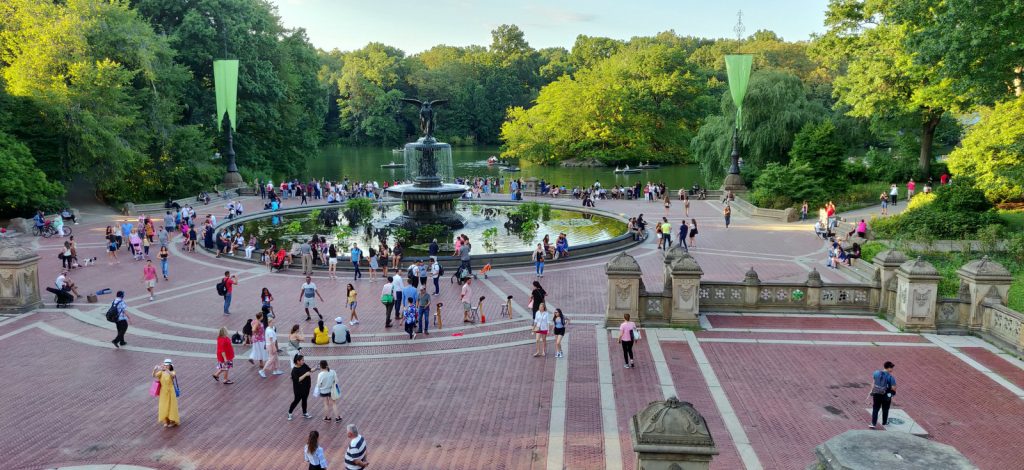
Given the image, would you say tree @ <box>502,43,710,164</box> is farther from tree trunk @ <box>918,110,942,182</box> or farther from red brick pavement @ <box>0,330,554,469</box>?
red brick pavement @ <box>0,330,554,469</box>

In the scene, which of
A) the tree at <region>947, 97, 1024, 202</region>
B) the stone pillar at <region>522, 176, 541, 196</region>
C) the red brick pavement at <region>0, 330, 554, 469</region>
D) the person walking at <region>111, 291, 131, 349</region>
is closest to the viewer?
the red brick pavement at <region>0, 330, 554, 469</region>

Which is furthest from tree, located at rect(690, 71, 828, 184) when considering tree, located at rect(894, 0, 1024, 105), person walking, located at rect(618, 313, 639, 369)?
person walking, located at rect(618, 313, 639, 369)

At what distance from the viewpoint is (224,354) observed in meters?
13.9

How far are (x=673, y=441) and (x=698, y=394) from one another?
697cm

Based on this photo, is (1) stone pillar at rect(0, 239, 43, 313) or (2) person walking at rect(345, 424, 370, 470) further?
(1) stone pillar at rect(0, 239, 43, 313)

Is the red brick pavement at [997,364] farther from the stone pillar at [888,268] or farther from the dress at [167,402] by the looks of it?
the dress at [167,402]

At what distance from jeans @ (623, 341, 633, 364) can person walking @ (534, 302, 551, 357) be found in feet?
5.72

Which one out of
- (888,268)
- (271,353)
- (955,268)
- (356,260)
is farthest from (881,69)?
(271,353)

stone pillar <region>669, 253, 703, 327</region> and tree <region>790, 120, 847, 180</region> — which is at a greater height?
tree <region>790, 120, 847, 180</region>

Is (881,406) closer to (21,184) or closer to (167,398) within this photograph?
(167,398)

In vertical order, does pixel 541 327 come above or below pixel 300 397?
above

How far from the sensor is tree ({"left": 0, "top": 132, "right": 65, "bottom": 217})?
3178 cm

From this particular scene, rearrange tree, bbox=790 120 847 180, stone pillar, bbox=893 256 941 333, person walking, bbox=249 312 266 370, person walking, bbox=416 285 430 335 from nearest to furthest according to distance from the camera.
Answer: person walking, bbox=249 312 266 370 → stone pillar, bbox=893 256 941 333 → person walking, bbox=416 285 430 335 → tree, bbox=790 120 847 180

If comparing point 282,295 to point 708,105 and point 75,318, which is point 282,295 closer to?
point 75,318
